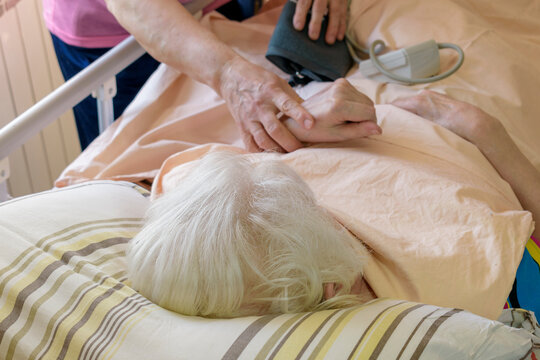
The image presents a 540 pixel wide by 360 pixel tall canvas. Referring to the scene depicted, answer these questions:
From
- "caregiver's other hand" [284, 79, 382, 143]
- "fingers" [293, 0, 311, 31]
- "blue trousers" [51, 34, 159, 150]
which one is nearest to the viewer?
"caregiver's other hand" [284, 79, 382, 143]

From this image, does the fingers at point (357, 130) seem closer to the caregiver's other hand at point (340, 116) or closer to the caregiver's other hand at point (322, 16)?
the caregiver's other hand at point (340, 116)

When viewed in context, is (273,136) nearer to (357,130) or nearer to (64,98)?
(357,130)

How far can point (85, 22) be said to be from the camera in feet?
4.90

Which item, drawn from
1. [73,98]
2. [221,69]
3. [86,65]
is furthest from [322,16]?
[86,65]

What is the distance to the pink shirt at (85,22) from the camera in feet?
4.80

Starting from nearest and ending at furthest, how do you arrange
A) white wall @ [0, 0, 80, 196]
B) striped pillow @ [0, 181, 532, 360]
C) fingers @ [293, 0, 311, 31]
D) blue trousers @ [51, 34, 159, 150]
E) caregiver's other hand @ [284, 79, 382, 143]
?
striped pillow @ [0, 181, 532, 360] → caregiver's other hand @ [284, 79, 382, 143] → fingers @ [293, 0, 311, 31] → blue trousers @ [51, 34, 159, 150] → white wall @ [0, 0, 80, 196]

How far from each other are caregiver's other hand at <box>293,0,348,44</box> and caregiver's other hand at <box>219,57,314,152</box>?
8.7 inches

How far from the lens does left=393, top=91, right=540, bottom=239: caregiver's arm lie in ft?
3.29

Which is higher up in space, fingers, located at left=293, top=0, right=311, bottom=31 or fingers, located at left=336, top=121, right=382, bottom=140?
fingers, located at left=293, top=0, right=311, bottom=31

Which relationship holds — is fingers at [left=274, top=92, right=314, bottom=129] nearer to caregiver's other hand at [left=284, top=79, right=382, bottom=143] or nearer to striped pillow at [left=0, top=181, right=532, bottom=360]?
caregiver's other hand at [left=284, top=79, right=382, bottom=143]

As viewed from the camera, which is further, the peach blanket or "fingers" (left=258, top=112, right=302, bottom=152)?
"fingers" (left=258, top=112, right=302, bottom=152)

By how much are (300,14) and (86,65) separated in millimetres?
694

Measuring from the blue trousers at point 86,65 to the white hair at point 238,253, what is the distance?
3.13ft

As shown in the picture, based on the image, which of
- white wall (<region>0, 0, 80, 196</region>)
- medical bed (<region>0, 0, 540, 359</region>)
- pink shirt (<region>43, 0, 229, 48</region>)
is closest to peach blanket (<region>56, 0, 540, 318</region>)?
medical bed (<region>0, 0, 540, 359</region>)
